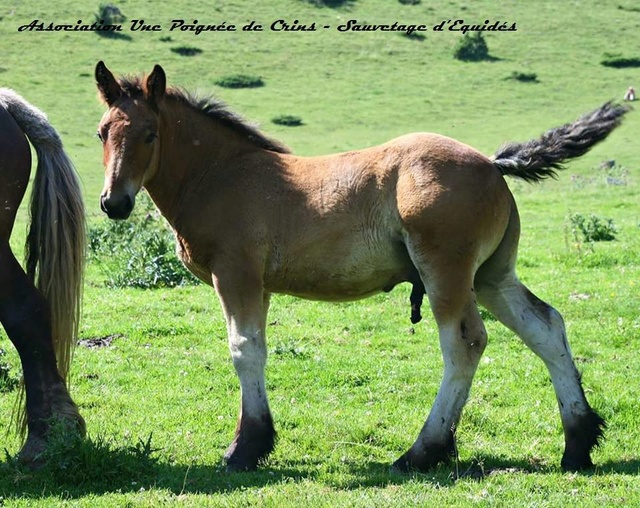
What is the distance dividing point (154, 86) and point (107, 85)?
339 millimetres

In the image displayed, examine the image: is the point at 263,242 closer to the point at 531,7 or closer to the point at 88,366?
the point at 88,366

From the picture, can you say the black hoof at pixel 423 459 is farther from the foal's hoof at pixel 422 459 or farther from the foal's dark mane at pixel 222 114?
the foal's dark mane at pixel 222 114

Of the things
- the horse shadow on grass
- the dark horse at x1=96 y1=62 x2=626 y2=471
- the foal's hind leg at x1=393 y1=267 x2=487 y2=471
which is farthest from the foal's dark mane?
the horse shadow on grass

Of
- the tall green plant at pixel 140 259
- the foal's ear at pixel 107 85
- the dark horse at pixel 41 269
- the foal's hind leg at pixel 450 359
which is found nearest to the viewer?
the foal's hind leg at pixel 450 359

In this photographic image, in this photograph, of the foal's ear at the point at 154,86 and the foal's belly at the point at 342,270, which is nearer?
the foal's belly at the point at 342,270

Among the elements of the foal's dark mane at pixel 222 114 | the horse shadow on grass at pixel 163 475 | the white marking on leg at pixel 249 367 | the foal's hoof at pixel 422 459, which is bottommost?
the horse shadow on grass at pixel 163 475

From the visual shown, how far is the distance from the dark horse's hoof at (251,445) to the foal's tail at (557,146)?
2509 millimetres

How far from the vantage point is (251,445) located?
6.49m

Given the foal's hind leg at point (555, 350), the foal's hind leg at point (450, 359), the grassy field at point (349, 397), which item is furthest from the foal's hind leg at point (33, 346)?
the foal's hind leg at point (555, 350)

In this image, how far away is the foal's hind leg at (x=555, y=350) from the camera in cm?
631

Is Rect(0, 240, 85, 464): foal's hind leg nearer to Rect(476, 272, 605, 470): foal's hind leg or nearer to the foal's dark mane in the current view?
the foal's dark mane

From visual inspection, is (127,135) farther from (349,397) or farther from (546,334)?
(546,334)

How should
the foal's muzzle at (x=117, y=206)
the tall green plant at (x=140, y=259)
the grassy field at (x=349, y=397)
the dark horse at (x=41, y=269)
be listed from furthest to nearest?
the tall green plant at (x=140, y=259) < the dark horse at (x=41, y=269) < the foal's muzzle at (x=117, y=206) < the grassy field at (x=349, y=397)

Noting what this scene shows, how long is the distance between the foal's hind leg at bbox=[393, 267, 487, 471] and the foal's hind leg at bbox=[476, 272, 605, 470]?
18.2 inches
